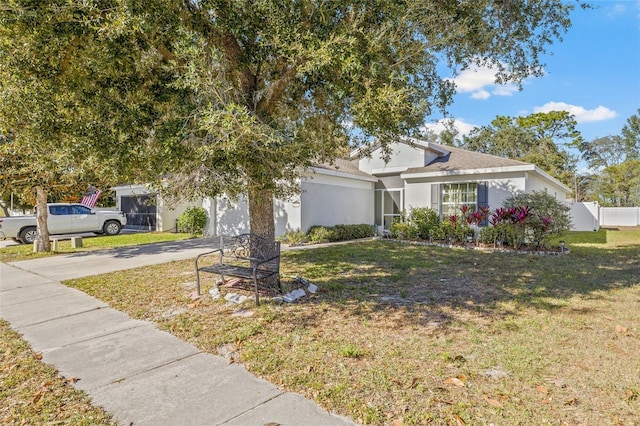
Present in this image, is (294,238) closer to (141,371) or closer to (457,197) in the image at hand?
(457,197)

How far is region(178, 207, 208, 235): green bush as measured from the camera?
57.7 feet

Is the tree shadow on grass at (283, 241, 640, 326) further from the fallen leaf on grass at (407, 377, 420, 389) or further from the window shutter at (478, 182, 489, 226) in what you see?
the window shutter at (478, 182, 489, 226)

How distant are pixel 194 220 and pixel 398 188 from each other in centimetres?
1008

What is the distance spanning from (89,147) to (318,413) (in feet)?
13.5

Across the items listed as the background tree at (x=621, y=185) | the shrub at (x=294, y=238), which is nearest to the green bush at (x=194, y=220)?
the shrub at (x=294, y=238)

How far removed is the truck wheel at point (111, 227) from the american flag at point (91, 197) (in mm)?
1721

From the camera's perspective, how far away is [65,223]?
1725cm

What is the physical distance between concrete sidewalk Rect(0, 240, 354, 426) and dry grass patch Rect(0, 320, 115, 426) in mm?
104

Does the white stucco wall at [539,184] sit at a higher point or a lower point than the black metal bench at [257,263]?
higher

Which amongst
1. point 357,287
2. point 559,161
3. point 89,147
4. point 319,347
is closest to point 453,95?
point 357,287

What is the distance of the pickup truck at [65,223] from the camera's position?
51.7 feet

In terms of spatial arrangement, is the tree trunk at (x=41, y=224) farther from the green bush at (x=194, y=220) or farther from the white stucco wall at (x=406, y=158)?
the white stucco wall at (x=406, y=158)

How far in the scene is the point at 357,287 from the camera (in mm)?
6965

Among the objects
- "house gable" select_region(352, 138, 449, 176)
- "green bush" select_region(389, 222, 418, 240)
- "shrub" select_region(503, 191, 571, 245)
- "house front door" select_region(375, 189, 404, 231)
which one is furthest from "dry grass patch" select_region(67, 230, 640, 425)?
"house front door" select_region(375, 189, 404, 231)
